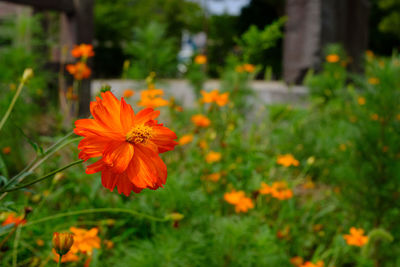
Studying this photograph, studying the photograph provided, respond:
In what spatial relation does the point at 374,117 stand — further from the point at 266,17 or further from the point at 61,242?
the point at 266,17

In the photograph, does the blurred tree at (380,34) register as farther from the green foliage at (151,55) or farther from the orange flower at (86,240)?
the orange flower at (86,240)

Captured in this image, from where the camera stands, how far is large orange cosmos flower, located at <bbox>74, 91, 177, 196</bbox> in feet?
1.63

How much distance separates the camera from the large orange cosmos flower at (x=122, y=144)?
497mm

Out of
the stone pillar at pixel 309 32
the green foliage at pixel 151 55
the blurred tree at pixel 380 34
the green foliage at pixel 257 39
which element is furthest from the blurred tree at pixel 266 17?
the green foliage at pixel 257 39

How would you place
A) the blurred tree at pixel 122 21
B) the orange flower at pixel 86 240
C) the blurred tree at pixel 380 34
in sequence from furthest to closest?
the blurred tree at pixel 380 34
the blurred tree at pixel 122 21
the orange flower at pixel 86 240

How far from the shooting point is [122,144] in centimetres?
54

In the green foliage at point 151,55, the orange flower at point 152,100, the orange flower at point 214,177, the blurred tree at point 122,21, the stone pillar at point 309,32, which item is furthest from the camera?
the blurred tree at point 122,21

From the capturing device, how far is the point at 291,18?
15.4 ft

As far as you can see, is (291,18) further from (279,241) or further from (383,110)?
(279,241)

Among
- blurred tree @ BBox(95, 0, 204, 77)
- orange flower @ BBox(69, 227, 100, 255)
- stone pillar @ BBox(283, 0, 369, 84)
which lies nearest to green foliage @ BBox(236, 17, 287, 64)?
orange flower @ BBox(69, 227, 100, 255)

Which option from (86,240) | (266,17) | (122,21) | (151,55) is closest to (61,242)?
(86,240)

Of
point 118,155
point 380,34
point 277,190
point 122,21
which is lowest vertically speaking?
point 277,190

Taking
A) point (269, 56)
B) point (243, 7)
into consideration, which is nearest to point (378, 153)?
point (269, 56)

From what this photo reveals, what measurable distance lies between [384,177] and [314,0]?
3.19 m
